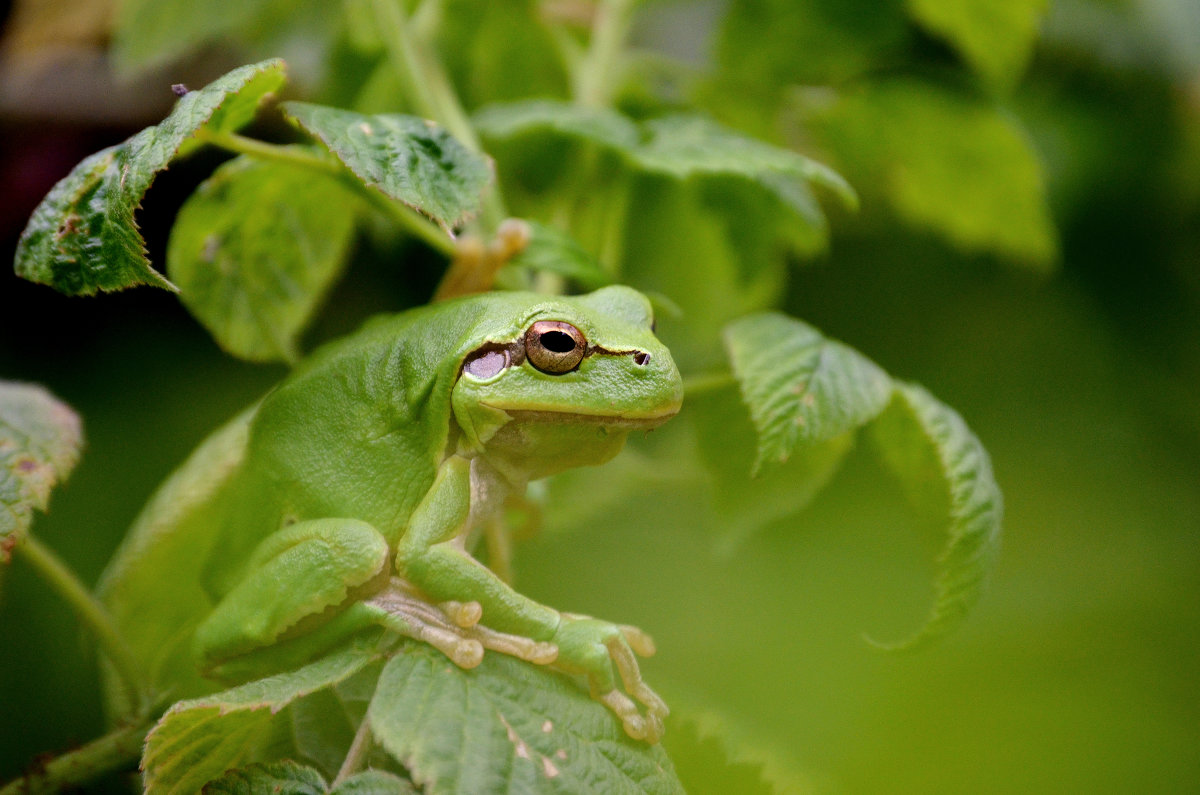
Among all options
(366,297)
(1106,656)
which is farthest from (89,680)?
(1106,656)

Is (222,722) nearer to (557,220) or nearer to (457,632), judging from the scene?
(457,632)

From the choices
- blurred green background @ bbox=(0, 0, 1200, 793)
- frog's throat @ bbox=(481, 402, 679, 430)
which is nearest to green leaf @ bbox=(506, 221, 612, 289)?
frog's throat @ bbox=(481, 402, 679, 430)

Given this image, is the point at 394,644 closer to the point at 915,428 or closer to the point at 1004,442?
the point at 915,428

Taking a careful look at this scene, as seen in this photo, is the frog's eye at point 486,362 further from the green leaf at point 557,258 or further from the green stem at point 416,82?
the green stem at point 416,82

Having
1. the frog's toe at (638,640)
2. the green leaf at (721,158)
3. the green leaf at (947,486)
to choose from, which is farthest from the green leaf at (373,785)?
the green leaf at (721,158)

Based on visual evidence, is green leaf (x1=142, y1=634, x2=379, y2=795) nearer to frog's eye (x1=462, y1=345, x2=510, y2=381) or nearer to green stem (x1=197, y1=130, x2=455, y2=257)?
frog's eye (x1=462, y1=345, x2=510, y2=381)

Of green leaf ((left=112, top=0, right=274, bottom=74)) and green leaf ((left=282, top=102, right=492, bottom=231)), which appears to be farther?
green leaf ((left=112, top=0, right=274, bottom=74))
